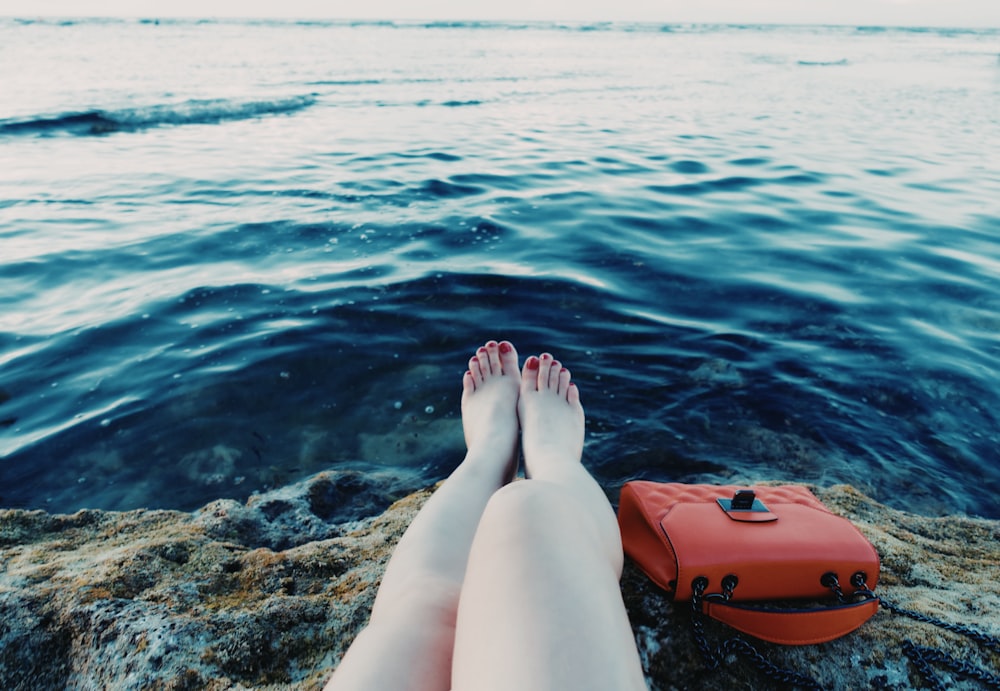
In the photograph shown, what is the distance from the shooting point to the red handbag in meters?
1.43

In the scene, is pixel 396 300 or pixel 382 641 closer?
pixel 382 641

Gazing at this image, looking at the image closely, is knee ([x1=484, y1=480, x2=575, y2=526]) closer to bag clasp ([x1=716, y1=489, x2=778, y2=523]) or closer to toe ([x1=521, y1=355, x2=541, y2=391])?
bag clasp ([x1=716, y1=489, x2=778, y2=523])

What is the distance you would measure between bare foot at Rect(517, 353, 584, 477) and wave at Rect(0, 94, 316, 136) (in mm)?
11030

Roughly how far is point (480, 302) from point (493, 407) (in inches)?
67.3

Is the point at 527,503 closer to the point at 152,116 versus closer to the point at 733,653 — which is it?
the point at 733,653

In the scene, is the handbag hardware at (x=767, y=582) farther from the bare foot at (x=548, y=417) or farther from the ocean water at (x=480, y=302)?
the ocean water at (x=480, y=302)

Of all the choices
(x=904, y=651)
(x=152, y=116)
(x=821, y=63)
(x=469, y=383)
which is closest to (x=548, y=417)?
(x=469, y=383)

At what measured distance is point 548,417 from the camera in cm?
266

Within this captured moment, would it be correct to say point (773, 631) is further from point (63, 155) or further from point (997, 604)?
point (63, 155)

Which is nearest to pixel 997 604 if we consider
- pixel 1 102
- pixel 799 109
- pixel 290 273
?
pixel 290 273

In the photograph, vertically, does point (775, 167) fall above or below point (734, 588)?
below

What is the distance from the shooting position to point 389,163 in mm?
8180

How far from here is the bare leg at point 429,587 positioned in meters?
1.08

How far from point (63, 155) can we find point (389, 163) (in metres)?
5.03
